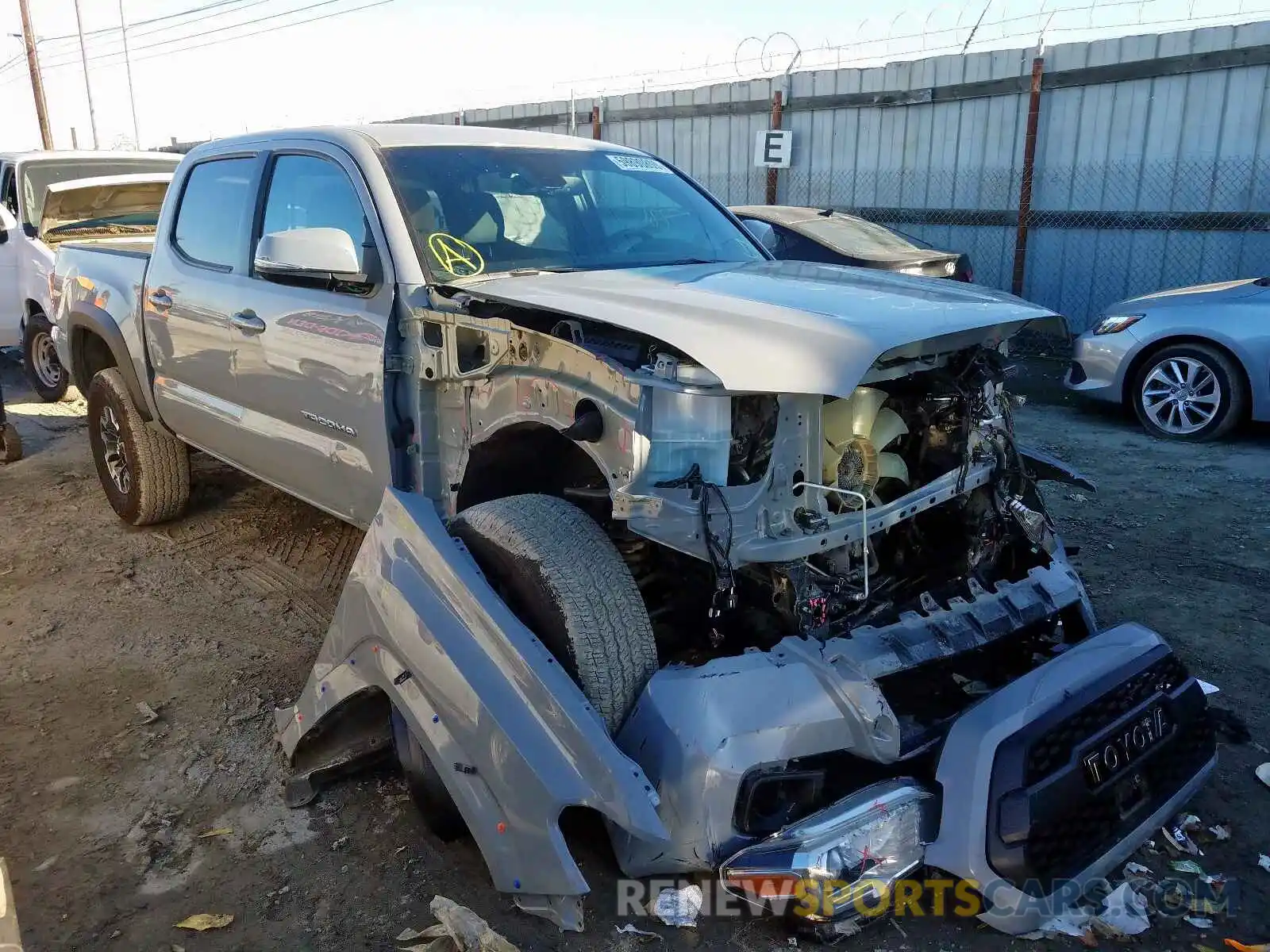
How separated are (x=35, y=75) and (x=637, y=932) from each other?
2648 cm

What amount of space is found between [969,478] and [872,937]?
4.16ft

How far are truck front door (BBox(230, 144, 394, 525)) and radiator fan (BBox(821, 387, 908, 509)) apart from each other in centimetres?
149

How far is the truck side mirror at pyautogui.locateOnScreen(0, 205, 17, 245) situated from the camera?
8414mm

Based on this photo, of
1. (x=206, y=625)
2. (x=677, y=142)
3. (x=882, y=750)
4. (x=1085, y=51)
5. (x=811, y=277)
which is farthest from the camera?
(x=677, y=142)

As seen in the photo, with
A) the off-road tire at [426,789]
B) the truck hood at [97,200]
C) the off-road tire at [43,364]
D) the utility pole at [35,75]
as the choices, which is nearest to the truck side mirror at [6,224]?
the truck hood at [97,200]

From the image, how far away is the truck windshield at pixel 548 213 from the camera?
335cm

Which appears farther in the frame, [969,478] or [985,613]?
[969,478]

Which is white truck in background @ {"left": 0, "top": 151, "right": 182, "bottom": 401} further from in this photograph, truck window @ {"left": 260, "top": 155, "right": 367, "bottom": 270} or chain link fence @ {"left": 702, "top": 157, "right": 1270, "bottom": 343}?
chain link fence @ {"left": 702, "top": 157, "right": 1270, "bottom": 343}

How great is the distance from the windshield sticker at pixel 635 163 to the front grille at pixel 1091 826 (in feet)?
9.20

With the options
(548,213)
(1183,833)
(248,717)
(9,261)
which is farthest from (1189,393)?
(9,261)

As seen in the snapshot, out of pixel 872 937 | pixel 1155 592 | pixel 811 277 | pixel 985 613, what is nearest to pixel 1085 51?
pixel 1155 592

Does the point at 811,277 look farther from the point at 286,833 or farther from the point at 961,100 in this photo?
the point at 961,100

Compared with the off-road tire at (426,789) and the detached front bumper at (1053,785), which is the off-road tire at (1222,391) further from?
the off-road tire at (426,789)

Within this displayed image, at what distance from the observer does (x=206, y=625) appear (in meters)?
4.18
